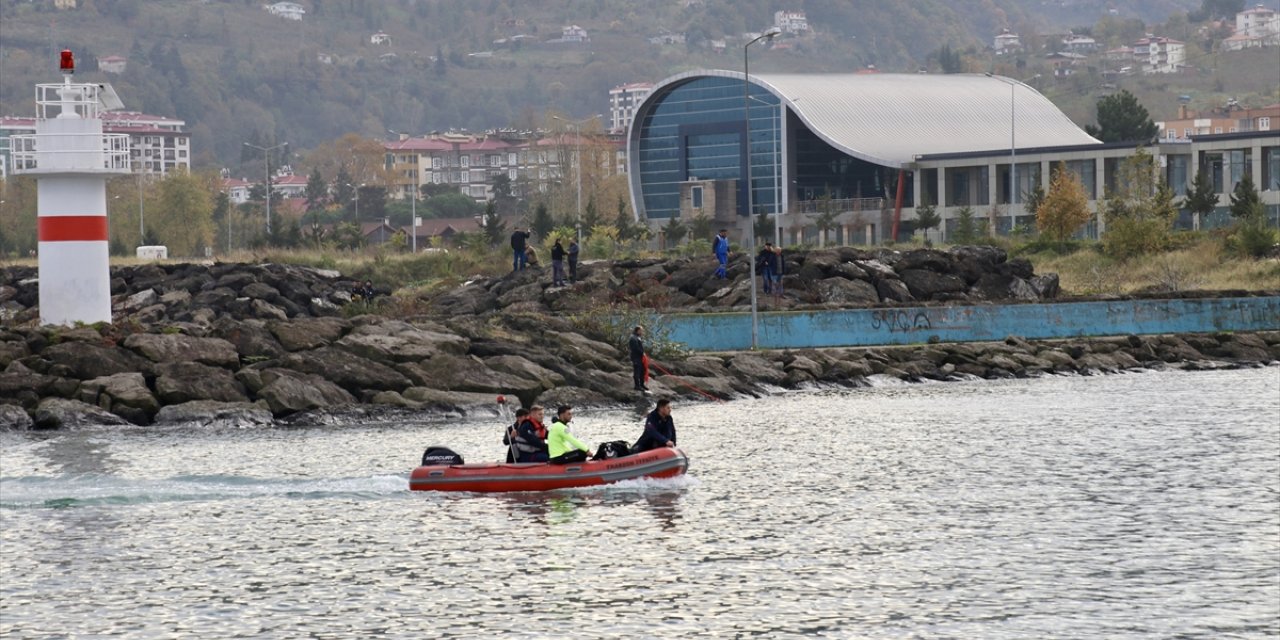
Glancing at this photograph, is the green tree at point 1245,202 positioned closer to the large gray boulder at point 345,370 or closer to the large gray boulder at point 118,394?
the large gray boulder at point 345,370

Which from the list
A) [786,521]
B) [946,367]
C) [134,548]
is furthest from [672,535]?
[946,367]

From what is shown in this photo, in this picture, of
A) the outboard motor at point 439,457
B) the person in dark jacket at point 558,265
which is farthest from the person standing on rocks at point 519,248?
the outboard motor at point 439,457

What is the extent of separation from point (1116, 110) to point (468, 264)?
63688mm

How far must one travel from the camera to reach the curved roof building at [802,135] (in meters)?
128

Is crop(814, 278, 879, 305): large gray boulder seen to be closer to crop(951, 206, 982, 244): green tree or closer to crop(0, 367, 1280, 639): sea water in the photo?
crop(0, 367, 1280, 639): sea water

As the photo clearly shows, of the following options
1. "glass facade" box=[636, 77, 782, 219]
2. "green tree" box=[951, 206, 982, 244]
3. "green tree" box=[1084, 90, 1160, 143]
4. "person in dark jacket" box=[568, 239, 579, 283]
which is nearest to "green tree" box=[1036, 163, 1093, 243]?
"green tree" box=[951, 206, 982, 244]

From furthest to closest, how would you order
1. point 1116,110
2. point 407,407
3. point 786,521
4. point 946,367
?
point 1116,110 → point 946,367 → point 407,407 → point 786,521

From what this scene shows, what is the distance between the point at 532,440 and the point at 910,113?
107073 millimetres

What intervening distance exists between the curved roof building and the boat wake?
9241 cm

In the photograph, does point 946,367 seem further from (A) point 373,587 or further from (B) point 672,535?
(A) point 373,587

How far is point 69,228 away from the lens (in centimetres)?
4406

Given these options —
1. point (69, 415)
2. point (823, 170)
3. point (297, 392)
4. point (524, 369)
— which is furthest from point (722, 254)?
point (823, 170)

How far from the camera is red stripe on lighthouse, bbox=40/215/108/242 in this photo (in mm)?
44031

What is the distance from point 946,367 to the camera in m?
55.2
